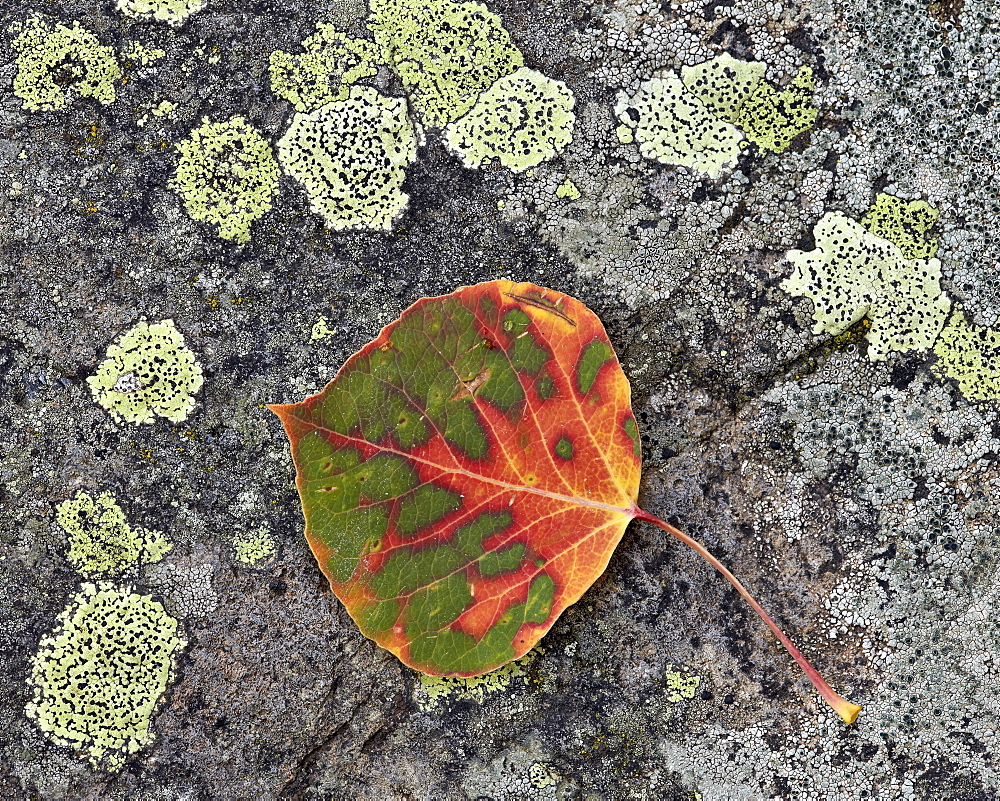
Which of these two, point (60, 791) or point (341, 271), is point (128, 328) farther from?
point (60, 791)

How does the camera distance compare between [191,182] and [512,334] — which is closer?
[512,334]

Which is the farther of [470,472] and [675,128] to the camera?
[675,128]

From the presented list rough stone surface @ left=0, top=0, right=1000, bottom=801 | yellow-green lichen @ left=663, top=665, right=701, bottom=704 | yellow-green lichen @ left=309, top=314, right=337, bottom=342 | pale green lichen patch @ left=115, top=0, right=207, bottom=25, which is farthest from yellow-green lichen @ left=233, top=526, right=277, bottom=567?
pale green lichen patch @ left=115, top=0, right=207, bottom=25

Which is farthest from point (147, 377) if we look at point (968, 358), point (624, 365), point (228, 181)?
point (968, 358)

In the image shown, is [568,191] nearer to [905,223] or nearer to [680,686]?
[905,223]

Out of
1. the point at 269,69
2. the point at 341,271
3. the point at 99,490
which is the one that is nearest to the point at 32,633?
the point at 99,490

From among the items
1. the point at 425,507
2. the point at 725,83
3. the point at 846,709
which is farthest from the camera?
the point at 725,83

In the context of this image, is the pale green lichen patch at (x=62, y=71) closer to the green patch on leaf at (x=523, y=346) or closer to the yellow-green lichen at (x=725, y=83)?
the green patch on leaf at (x=523, y=346)
